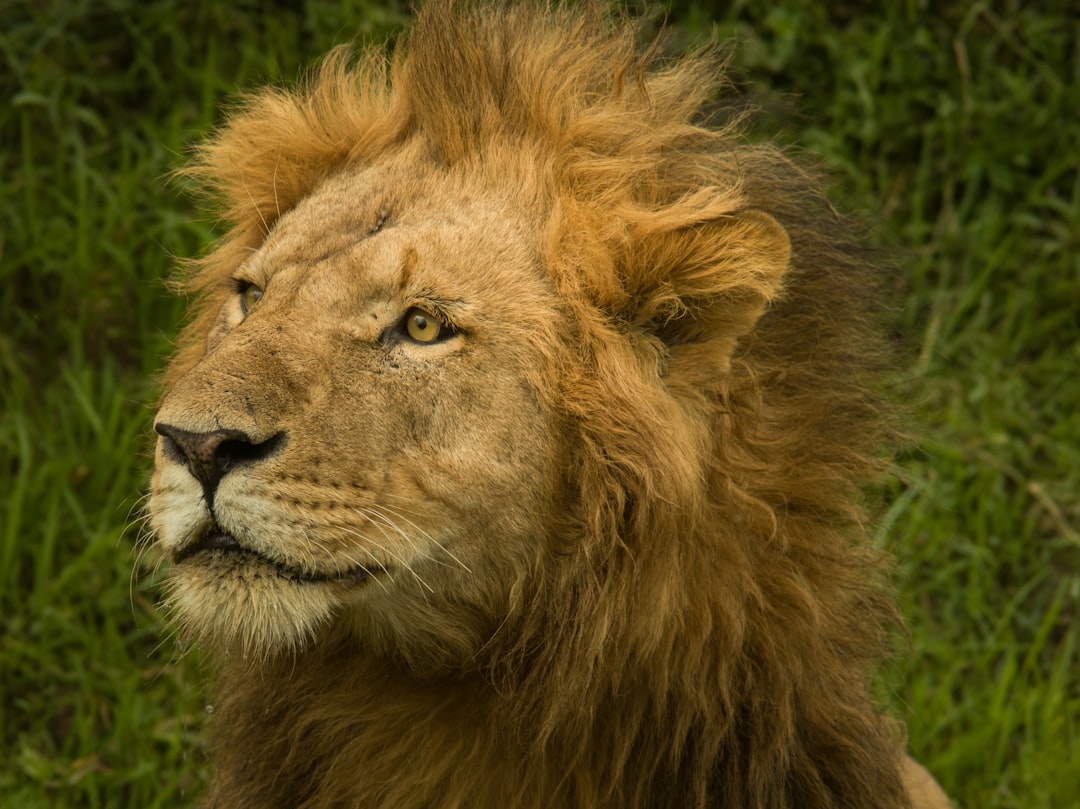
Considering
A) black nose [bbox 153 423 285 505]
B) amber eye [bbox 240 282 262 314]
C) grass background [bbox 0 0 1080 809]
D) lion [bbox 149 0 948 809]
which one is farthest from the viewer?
grass background [bbox 0 0 1080 809]

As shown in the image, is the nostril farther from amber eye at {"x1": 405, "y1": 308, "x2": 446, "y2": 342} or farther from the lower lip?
amber eye at {"x1": 405, "y1": 308, "x2": 446, "y2": 342}

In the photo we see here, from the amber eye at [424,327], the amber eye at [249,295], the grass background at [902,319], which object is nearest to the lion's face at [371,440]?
the amber eye at [424,327]

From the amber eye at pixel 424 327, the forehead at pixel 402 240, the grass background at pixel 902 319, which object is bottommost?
the grass background at pixel 902 319

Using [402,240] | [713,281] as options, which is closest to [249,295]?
[402,240]

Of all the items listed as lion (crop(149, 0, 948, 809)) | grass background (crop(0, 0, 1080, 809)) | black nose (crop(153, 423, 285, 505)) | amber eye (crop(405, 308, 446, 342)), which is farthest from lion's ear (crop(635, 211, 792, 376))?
grass background (crop(0, 0, 1080, 809))

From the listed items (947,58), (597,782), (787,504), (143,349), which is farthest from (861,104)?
(597,782)

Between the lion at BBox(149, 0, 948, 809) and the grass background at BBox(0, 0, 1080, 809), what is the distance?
1116 millimetres

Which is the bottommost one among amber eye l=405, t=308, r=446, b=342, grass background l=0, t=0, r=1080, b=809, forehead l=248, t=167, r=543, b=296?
grass background l=0, t=0, r=1080, b=809

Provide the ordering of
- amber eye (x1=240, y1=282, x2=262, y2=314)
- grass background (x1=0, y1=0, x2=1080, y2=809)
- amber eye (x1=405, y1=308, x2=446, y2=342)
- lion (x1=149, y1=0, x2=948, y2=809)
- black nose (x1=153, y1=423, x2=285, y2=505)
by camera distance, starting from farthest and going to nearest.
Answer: grass background (x1=0, y1=0, x2=1080, y2=809), amber eye (x1=240, y1=282, x2=262, y2=314), amber eye (x1=405, y1=308, x2=446, y2=342), lion (x1=149, y1=0, x2=948, y2=809), black nose (x1=153, y1=423, x2=285, y2=505)

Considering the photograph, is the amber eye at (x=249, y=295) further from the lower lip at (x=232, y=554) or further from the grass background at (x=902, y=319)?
the grass background at (x=902, y=319)

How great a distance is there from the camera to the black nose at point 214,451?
222 centimetres

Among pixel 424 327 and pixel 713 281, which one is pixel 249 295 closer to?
pixel 424 327

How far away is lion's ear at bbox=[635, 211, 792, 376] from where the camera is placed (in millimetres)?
2506

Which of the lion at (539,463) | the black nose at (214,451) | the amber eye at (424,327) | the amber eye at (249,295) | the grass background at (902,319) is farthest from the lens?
the grass background at (902,319)
